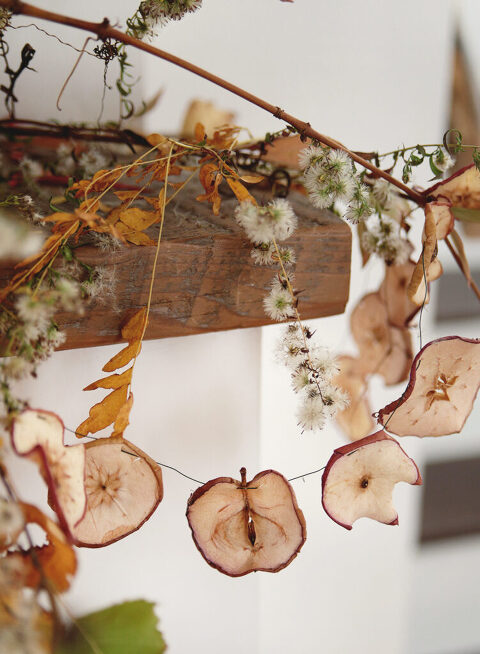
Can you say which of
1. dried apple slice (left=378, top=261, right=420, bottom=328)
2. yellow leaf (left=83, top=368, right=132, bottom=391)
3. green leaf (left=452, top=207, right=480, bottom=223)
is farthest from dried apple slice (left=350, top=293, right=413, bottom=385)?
yellow leaf (left=83, top=368, right=132, bottom=391)

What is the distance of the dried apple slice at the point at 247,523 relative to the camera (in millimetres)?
320

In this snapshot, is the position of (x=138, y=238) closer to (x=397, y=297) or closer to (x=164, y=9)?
(x=164, y=9)

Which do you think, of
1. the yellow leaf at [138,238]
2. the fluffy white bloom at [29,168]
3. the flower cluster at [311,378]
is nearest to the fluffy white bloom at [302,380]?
the flower cluster at [311,378]

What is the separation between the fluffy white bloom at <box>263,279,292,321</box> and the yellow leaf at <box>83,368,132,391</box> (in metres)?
0.08

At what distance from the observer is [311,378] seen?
0.33 metres

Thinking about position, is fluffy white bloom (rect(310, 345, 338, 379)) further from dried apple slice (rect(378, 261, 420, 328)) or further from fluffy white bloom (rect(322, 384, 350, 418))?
dried apple slice (rect(378, 261, 420, 328))

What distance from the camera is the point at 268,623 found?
657mm

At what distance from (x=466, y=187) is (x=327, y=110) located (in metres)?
0.22

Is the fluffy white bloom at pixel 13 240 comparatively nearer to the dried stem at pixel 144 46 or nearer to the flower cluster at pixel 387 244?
the dried stem at pixel 144 46

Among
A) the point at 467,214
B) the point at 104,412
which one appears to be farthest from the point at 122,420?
the point at 467,214

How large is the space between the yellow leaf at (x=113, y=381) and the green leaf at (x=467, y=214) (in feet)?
0.67

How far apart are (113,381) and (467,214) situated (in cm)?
22

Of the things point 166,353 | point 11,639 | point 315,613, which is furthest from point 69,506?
point 315,613

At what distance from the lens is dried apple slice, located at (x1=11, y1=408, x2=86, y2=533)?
0.25 metres
